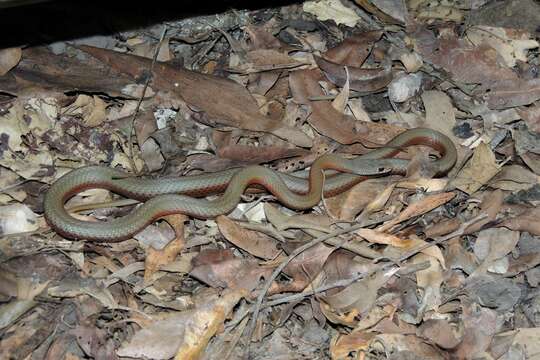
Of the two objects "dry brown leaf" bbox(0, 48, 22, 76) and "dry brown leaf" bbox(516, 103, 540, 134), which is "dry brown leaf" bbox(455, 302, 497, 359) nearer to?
"dry brown leaf" bbox(516, 103, 540, 134)

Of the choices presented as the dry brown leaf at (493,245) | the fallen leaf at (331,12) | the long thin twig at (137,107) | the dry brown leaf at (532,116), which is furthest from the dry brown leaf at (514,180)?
the long thin twig at (137,107)

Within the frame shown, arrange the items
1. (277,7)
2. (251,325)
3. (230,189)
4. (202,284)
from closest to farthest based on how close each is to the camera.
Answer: (251,325) → (202,284) → (230,189) → (277,7)

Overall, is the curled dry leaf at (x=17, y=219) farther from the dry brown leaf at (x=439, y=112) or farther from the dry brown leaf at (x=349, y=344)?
the dry brown leaf at (x=439, y=112)

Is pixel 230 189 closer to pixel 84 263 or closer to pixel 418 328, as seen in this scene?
pixel 84 263

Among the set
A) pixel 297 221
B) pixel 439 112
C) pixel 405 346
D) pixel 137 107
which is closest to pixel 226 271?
pixel 297 221

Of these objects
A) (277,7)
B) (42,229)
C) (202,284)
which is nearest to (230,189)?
(202,284)

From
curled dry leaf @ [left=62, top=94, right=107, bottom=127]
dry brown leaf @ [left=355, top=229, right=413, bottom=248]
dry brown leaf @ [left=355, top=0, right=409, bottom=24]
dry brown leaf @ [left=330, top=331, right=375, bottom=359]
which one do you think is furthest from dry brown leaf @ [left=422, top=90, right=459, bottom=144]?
curled dry leaf @ [left=62, top=94, right=107, bottom=127]
